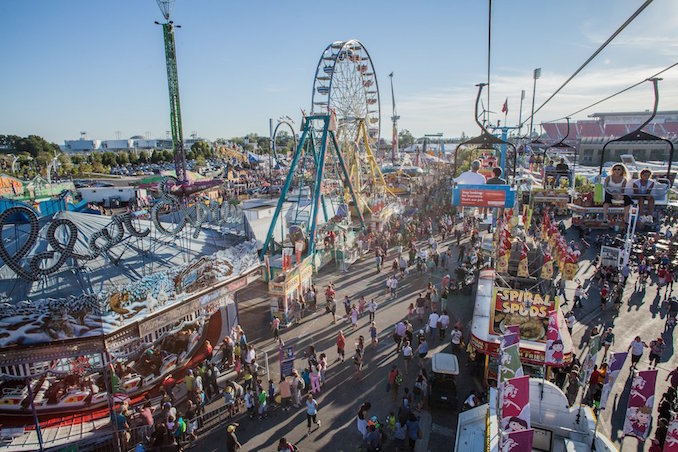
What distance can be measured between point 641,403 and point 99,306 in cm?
999

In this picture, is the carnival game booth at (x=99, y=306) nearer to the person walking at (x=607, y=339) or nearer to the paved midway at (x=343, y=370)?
the paved midway at (x=343, y=370)

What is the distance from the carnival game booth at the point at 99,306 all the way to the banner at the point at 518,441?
7223 mm

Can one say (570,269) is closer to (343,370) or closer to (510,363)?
(510,363)

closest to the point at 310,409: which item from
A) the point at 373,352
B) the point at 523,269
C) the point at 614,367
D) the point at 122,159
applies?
the point at 373,352

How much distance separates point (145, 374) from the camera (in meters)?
9.71

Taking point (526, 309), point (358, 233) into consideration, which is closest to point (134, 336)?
point (526, 309)

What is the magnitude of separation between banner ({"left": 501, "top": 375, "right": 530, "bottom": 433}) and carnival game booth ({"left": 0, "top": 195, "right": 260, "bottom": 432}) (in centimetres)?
721

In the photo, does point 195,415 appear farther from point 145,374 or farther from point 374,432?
point 374,432

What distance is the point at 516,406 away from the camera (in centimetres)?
498

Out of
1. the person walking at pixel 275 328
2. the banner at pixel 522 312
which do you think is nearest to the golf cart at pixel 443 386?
the banner at pixel 522 312

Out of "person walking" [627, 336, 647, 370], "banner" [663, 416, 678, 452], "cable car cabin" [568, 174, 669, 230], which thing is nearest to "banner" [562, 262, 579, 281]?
"cable car cabin" [568, 174, 669, 230]

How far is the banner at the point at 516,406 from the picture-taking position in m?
4.95

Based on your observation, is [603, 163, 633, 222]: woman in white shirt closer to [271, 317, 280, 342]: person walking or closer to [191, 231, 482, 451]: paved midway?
[191, 231, 482, 451]: paved midway

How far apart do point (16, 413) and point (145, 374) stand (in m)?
2.57
